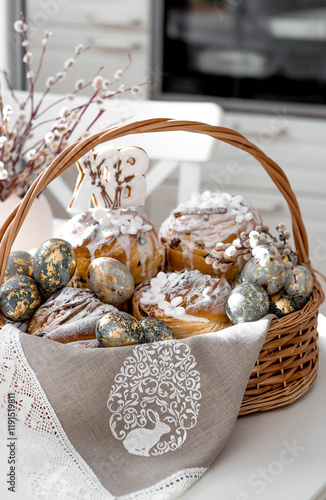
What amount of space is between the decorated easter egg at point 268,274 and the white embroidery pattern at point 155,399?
0.65 feet

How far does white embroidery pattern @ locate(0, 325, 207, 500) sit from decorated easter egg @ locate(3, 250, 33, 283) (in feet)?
0.53

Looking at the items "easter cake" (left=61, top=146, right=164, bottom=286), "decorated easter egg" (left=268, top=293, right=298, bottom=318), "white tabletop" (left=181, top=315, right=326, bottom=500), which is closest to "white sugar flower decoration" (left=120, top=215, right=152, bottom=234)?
"easter cake" (left=61, top=146, right=164, bottom=286)

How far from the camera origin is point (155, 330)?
85 cm

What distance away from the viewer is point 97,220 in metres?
1.01

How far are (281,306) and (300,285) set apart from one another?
0.06 meters

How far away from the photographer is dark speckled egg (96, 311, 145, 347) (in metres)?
0.81

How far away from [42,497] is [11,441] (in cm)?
10

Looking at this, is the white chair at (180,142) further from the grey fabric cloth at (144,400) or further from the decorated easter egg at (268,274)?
the grey fabric cloth at (144,400)

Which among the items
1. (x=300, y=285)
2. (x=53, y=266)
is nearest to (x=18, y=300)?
(x=53, y=266)

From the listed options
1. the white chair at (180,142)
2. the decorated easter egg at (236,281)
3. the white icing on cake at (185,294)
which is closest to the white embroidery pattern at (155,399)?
the white icing on cake at (185,294)

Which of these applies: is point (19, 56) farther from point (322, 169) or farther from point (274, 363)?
point (274, 363)

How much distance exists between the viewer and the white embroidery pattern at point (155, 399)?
0.77 metres

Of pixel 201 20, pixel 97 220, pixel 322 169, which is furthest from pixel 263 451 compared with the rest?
pixel 201 20

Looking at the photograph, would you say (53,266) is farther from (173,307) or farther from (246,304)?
(246,304)
